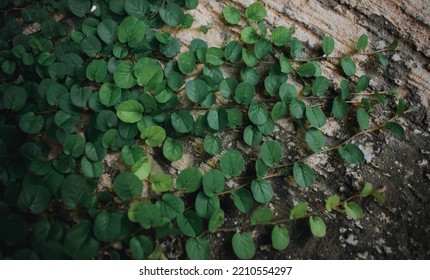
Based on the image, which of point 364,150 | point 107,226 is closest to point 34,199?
point 107,226

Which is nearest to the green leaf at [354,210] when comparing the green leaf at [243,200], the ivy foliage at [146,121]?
the ivy foliage at [146,121]

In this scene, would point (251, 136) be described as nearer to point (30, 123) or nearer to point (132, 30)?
point (132, 30)

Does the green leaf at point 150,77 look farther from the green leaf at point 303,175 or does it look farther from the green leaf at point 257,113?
the green leaf at point 303,175

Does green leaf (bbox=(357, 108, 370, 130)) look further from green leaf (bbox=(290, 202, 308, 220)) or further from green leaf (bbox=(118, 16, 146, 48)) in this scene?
green leaf (bbox=(118, 16, 146, 48))

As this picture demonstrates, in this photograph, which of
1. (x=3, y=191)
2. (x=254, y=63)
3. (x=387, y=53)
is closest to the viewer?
(x=3, y=191)

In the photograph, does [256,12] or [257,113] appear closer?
[257,113]

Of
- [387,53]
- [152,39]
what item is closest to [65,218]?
[152,39]

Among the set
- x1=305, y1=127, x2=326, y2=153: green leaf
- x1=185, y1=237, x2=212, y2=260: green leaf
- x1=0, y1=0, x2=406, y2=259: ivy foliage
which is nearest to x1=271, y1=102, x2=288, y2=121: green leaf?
x1=0, y1=0, x2=406, y2=259: ivy foliage
